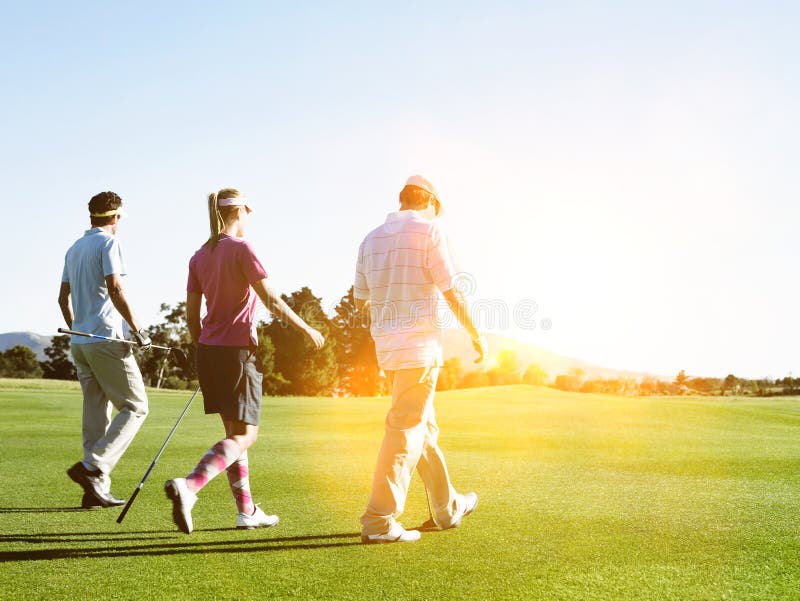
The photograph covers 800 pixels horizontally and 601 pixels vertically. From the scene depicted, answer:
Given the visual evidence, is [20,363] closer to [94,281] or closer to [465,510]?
[94,281]

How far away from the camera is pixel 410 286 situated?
484 centimetres

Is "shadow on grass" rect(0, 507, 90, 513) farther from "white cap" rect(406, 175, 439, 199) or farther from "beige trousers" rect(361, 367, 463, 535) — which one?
"white cap" rect(406, 175, 439, 199)

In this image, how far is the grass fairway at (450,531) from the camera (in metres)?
3.76

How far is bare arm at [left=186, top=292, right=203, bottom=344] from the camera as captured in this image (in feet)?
17.1

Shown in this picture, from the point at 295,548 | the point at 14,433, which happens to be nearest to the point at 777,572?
the point at 295,548

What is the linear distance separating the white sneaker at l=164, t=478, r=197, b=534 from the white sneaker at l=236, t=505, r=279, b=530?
553mm

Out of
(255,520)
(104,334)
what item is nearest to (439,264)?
(255,520)

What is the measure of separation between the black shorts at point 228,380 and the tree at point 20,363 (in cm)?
10241

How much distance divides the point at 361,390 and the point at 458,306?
73698mm

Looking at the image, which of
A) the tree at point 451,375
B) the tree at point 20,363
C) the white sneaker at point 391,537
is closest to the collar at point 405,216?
the white sneaker at point 391,537

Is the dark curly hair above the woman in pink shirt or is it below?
above

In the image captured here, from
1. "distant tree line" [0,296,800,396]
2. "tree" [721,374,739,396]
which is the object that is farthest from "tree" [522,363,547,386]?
"tree" [721,374,739,396]

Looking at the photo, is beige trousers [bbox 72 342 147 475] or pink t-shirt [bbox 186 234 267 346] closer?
pink t-shirt [bbox 186 234 267 346]

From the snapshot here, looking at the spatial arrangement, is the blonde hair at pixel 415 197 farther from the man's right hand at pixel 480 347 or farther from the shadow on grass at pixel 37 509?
the shadow on grass at pixel 37 509
